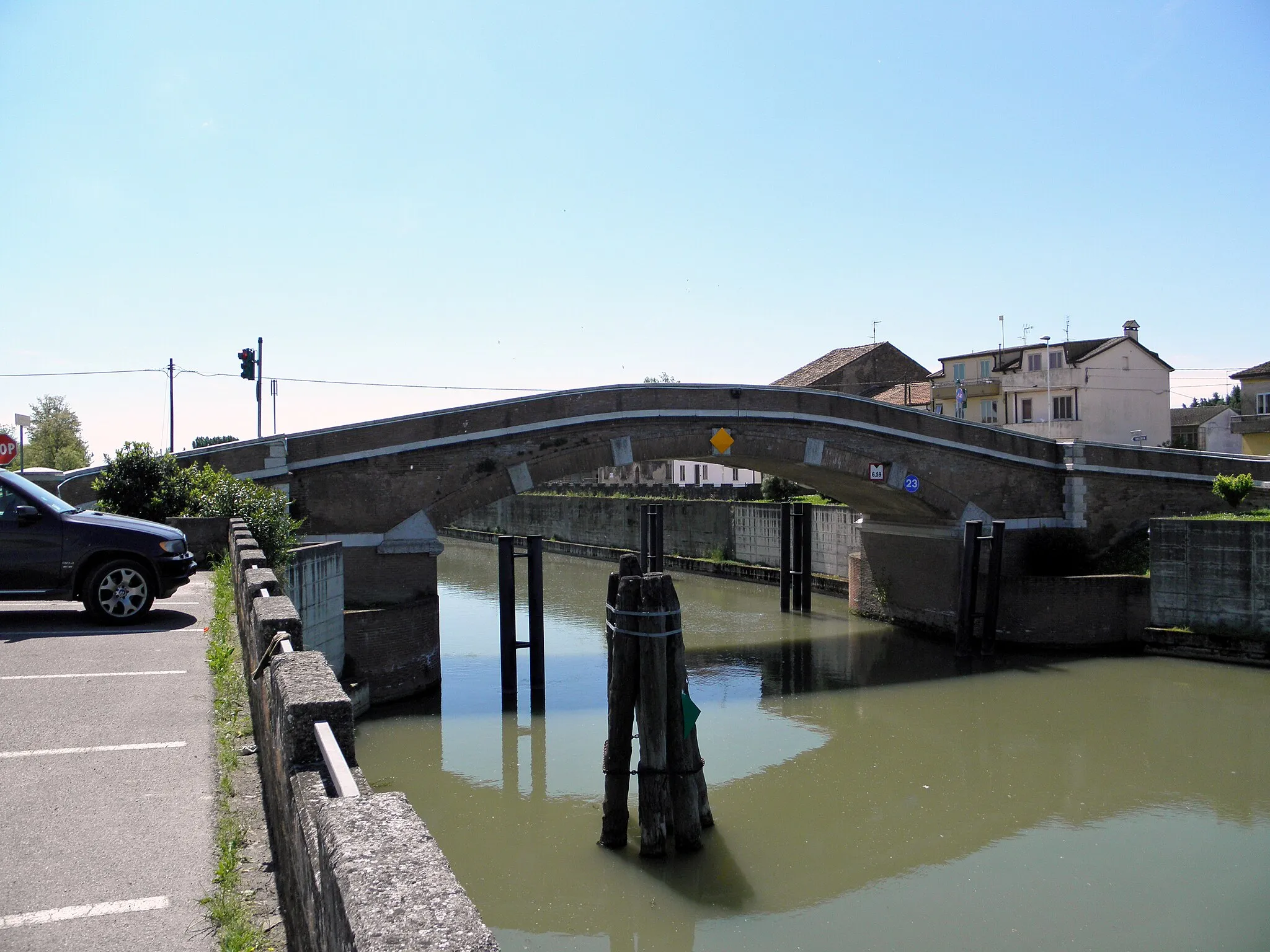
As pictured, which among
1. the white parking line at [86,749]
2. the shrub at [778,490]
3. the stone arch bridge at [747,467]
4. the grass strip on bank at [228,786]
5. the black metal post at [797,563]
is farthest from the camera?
the shrub at [778,490]

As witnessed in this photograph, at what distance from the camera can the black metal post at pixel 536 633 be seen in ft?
51.4

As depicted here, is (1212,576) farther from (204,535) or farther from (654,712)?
(204,535)

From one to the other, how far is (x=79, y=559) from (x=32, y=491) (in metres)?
0.72

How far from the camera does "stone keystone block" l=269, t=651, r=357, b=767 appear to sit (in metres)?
3.46

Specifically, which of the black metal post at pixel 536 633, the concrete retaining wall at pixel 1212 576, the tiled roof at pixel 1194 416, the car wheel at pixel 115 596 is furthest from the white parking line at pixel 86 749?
the tiled roof at pixel 1194 416

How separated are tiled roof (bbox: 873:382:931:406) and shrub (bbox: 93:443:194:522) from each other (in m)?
36.3

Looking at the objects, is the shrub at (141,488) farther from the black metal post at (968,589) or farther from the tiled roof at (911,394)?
the tiled roof at (911,394)

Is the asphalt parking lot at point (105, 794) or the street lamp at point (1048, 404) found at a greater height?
the street lamp at point (1048, 404)

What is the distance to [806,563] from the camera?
24.1 metres

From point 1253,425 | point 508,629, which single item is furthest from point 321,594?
point 1253,425

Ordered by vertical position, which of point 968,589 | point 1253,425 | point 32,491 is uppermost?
point 1253,425

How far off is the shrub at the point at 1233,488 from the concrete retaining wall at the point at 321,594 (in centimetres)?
1635

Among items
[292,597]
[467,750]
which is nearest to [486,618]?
[467,750]

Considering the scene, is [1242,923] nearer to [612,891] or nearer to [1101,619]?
[612,891]
